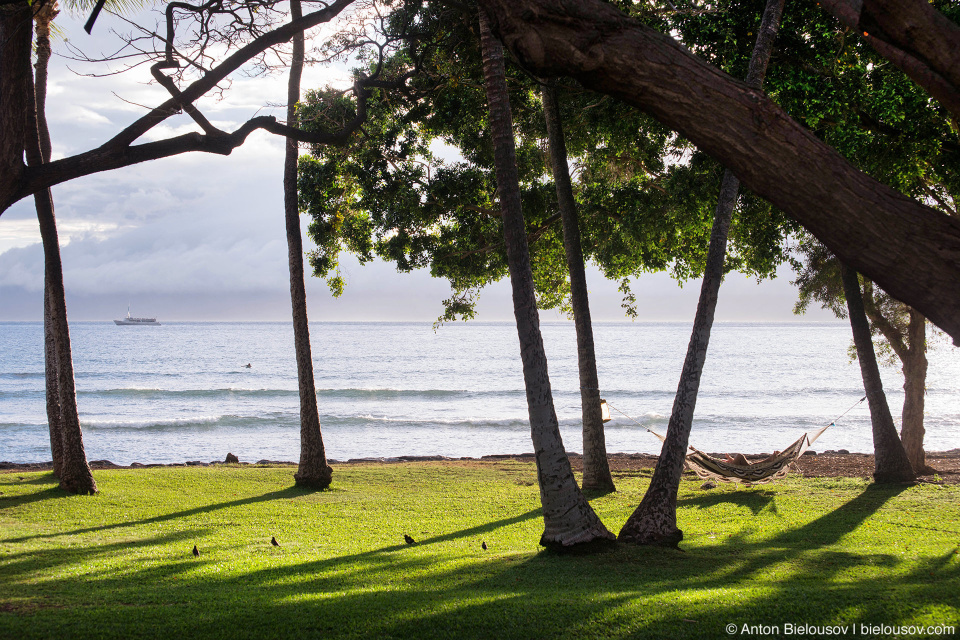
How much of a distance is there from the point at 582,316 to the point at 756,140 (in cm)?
632

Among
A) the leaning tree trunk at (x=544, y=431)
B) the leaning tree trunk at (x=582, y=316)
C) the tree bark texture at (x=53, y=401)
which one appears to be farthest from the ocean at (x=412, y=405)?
the leaning tree trunk at (x=544, y=431)

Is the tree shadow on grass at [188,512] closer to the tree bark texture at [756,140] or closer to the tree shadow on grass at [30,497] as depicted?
the tree shadow on grass at [30,497]

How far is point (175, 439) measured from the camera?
2159cm

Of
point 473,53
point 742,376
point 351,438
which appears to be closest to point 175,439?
point 351,438

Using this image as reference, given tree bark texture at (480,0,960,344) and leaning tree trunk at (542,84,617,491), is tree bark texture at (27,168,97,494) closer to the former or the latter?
leaning tree trunk at (542,84,617,491)

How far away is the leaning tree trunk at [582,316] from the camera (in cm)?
945

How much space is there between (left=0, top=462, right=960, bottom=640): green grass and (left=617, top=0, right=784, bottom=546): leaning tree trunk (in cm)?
31

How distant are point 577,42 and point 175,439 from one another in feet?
72.1

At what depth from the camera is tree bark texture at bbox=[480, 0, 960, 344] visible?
289cm

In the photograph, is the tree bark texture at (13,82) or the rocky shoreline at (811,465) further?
the rocky shoreline at (811,465)

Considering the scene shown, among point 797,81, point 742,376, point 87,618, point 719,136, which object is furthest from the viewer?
point 742,376

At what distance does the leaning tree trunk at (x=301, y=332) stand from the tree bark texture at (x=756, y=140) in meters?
7.53

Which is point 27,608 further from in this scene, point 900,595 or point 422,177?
point 422,177

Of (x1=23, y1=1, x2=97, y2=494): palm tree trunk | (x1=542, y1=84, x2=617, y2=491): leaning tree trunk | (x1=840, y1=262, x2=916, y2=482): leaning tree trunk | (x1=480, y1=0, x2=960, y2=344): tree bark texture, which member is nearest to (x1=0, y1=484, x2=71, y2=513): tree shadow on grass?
(x1=23, y1=1, x2=97, y2=494): palm tree trunk
